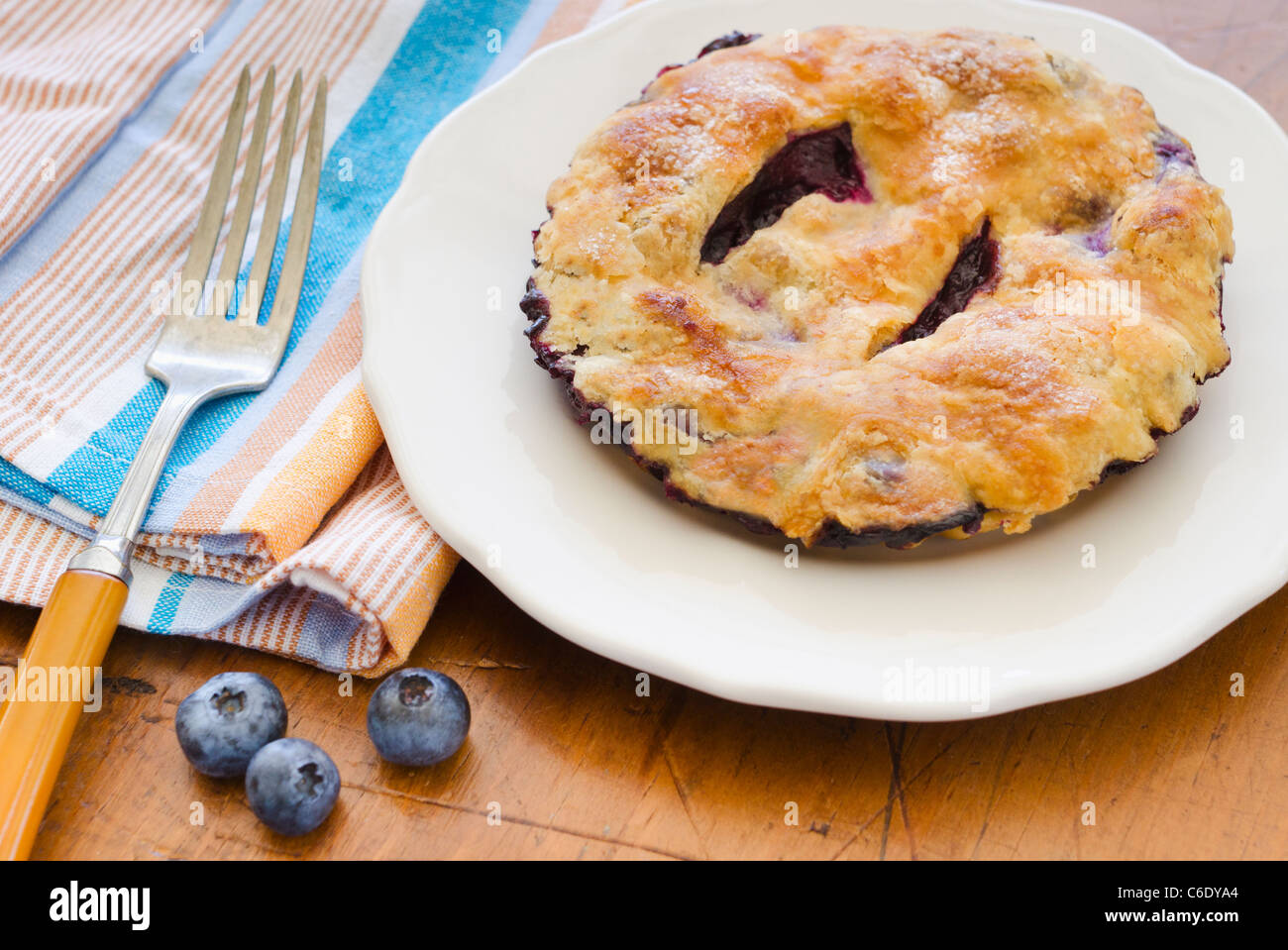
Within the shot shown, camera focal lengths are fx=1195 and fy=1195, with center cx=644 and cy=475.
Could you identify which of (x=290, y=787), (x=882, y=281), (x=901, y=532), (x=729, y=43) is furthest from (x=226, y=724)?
(x=729, y=43)

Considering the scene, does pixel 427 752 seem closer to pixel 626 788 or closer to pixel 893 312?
pixel 626 788

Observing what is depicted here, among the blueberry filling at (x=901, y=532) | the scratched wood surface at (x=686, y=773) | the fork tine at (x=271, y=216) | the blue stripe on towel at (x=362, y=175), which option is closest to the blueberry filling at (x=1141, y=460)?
the blueberry filling at (x=901, y=532)

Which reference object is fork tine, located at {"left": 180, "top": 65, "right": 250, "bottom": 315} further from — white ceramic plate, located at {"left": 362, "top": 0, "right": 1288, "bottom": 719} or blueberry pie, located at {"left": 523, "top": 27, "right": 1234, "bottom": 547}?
blueberry pie, located at {"left": 523, "top": 27, "right": 1234, "bottom": 547}

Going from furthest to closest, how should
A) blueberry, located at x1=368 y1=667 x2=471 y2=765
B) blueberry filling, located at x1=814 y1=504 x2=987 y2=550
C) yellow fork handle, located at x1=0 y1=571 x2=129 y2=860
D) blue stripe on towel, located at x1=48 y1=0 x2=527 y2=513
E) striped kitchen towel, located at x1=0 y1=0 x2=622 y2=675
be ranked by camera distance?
blue stripe on towel, located at x1=48 y1=0 x2=527 y2=513 < striped kitchen towel, located at x1=0 y1=0 x2=622 y2=675 < blueberry filling, located at x1=814 y1=504 x2=987 y2=550 < blueberry, located at x1=368 y1=667 x2=471 y2=765 < yellow fork handle, located at x1=0 y1=571 x2=129 y2=860

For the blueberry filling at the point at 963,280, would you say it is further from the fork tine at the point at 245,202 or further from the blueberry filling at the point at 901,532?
the fork tine at the point at 245,202

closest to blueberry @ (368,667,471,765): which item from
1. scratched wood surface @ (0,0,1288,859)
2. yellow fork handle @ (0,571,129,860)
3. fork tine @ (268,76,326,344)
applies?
scratched wood surface @ (0,0,1288,859)

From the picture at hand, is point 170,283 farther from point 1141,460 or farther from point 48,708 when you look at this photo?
point 1141,460
